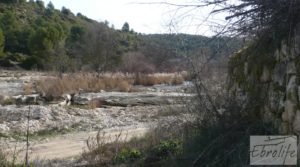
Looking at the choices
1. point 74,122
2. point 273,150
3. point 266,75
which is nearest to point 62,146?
point 74,122

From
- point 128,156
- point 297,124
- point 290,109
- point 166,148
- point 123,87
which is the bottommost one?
point 123,87

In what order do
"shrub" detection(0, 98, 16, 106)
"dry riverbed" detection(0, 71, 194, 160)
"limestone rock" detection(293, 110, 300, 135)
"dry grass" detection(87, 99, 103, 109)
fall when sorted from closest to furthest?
"limestone rock" detection(293, 110, 300, 135), "dry riverbed" detection(0, 71, 194, 160), "dry grass" detection(87, 99, 103, 109), "shrub" detection(0, 98, 16, 106)

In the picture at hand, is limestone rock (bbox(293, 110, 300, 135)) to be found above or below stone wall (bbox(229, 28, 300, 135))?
below

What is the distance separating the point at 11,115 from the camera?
49.0 feet

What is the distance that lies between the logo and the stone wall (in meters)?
0.11

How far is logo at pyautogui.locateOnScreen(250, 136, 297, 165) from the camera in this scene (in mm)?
4396

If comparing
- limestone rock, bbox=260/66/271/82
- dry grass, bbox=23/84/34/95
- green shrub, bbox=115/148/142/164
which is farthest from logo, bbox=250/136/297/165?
dry grass, bbox=23/84/34/95

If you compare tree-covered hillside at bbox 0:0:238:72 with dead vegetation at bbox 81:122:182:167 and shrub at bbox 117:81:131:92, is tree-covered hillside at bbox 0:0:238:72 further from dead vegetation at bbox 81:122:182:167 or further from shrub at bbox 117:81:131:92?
dead vegetation at bbox 81:122:182:167

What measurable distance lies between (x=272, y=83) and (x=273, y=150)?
718mm

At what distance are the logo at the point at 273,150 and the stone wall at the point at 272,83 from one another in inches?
4.2

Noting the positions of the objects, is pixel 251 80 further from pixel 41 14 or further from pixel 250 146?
pixel 41 14

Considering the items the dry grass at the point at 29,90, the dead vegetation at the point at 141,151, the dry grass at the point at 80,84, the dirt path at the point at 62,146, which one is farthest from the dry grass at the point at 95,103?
the dead vegetation at the point at 141,151

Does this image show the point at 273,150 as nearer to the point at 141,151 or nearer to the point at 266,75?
the point at 266,75

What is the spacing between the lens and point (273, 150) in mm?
4594
